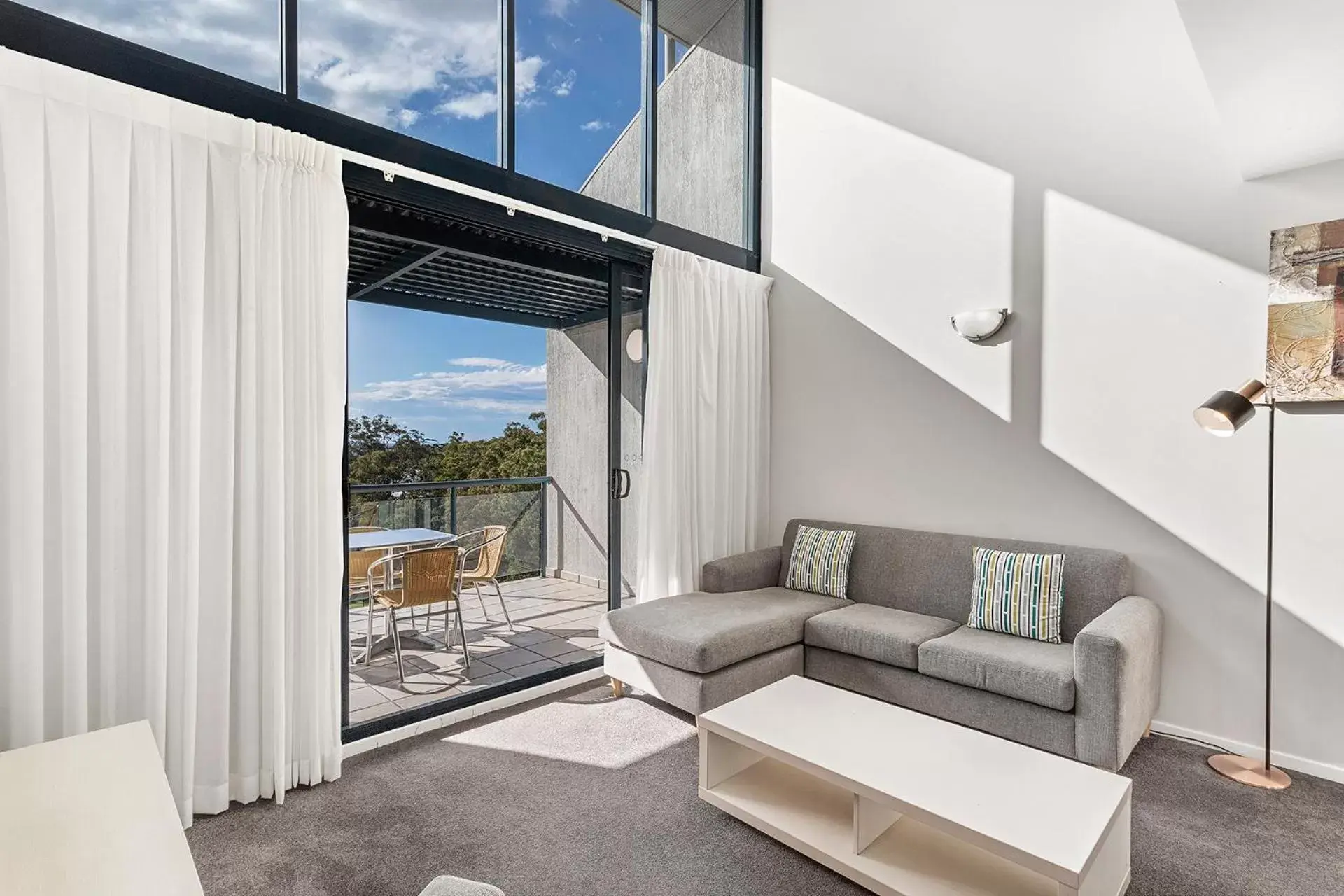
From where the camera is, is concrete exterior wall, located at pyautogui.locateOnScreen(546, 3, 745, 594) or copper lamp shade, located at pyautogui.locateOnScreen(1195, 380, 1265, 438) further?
concrete exterior wall, located at pyautogui.locateOnScreen(546, 3, 745, 594)

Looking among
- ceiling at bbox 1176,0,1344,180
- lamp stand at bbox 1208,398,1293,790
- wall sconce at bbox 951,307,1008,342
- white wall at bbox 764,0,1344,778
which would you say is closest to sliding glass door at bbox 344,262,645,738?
white wall at bbox 764,0,1344,778

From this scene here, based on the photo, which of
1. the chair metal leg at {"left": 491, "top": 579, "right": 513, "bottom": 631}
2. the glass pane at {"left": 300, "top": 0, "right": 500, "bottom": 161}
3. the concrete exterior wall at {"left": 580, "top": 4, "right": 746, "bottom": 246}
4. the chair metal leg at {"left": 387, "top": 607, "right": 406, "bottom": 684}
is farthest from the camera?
the chair metal leg at {"left": 491, "top": 579, "right": 513, "bottom": 631}

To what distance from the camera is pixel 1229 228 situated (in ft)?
9.71

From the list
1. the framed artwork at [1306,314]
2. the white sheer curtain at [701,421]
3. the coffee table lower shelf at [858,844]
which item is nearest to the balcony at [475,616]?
the white sheer curtain at [701,421]

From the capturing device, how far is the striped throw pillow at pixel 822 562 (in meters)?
3.92

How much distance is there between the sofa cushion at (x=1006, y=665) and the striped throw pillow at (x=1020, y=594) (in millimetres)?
54

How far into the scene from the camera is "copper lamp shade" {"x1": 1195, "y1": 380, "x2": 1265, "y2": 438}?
2.55 meters

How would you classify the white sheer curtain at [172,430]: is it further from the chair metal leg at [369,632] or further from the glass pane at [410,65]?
the chair metal leg at [369,632]

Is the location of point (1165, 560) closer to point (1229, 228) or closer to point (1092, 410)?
point (1092, 410)

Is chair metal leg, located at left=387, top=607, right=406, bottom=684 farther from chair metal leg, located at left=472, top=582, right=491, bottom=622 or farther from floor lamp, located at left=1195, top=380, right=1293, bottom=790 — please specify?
floor lamp, located at left=1195, top=380, right=1293, bottom=790

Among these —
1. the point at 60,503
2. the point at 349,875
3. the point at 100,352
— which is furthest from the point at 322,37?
the point at 349,875

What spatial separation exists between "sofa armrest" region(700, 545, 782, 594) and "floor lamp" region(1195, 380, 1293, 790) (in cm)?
217

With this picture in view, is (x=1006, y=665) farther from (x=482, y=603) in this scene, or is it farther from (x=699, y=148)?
(x=482, y=603)

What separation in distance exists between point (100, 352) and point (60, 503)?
477mm
